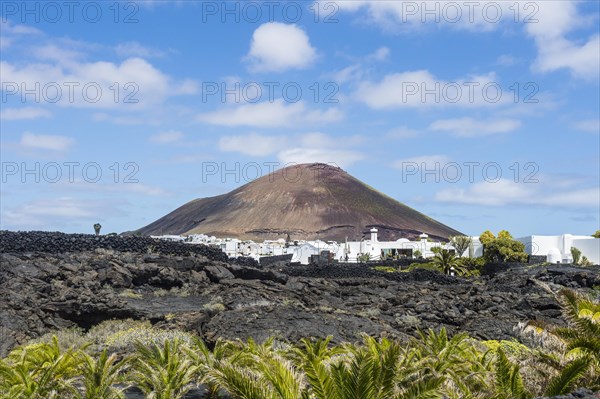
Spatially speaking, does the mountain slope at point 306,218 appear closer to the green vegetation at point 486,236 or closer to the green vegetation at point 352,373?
the green vegetation at point 486,236

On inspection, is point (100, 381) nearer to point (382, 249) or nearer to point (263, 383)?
point (263, 383)

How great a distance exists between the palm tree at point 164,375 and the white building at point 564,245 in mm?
53652

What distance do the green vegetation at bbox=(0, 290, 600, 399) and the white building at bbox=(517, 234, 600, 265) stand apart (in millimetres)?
51909

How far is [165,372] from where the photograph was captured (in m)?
9.19

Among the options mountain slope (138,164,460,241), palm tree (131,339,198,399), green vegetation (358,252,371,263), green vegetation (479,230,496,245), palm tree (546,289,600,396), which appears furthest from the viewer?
mountain slope (138,164,460,241)

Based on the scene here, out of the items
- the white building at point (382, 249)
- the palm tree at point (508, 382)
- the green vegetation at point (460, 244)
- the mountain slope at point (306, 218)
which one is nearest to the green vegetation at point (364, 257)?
the white building at point (382, 249)

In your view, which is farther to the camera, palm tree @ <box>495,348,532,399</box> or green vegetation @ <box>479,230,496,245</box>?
green vegetation @ <box>479,230,496,245</box>

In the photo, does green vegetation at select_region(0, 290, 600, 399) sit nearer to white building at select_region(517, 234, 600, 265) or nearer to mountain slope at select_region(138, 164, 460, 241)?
white building at select_region(517, 234, 600, 265)

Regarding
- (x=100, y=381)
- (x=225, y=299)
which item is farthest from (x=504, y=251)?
(x=100, y=381)

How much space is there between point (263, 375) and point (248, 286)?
18.3 m

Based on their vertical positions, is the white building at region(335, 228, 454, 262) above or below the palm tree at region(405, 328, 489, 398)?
above

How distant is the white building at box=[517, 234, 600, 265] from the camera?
6022 centimetres

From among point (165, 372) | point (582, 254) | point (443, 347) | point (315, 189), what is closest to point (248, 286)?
point (443, 347)

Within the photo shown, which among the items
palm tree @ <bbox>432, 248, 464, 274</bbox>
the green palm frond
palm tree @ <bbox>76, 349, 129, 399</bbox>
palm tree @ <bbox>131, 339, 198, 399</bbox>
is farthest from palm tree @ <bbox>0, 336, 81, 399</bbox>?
palm tree @ <bbox>432, 248, 464, 274</bbox>
